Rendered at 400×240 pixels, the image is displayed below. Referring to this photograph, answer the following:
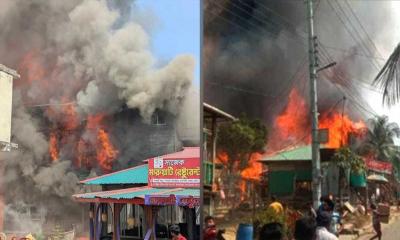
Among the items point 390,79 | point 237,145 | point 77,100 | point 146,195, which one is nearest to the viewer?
point 237,145

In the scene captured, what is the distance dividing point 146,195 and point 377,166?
1575 mm

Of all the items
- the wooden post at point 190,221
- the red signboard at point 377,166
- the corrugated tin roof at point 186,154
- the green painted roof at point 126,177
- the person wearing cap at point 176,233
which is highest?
the corrugated tin roof at point 186,154

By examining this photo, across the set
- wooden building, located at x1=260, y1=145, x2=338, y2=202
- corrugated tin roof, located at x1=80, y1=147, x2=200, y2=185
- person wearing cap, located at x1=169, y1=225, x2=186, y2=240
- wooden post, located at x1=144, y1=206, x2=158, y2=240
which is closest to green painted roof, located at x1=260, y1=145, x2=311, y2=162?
wooden building, located at x1=260, y1=145, x2=338, y2=202

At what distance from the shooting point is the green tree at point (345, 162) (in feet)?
8.27

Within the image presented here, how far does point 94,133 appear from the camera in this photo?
12.4ft

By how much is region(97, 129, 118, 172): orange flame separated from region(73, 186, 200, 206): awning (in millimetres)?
219

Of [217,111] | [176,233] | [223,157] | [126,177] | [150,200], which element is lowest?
[176,233]

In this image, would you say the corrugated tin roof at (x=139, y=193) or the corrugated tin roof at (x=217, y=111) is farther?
the corrugated tin roof at (x=139, y=193)

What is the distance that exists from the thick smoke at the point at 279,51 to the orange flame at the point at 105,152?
137 centimetres

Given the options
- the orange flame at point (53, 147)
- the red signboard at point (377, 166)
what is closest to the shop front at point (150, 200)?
the orange flame at point (53, 147)

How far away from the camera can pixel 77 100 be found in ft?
12.7

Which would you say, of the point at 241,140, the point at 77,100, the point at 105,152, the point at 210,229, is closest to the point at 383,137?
the point at 241,140

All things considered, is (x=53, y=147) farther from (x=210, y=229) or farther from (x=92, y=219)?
(x=210, y=229)

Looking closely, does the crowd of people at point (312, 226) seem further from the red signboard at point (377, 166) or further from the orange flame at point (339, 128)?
the orange flame at point (339, 128)
